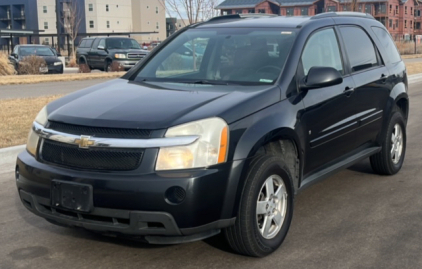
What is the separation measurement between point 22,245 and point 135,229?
1395 millimetres

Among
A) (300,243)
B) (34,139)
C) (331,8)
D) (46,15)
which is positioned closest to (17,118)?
(34,139)

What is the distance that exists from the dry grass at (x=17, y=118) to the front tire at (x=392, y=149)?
15.8ft

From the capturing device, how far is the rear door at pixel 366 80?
5.70 metres

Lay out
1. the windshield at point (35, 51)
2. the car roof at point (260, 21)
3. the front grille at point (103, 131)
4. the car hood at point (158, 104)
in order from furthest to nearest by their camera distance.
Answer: the windshield at point (35, 51)
the car roof at point (260, 21)
the car hood at point (158, 104)
the front grille at point (103, 131)

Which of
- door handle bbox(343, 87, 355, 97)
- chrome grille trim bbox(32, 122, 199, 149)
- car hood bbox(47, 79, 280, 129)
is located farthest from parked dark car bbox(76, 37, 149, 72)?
chrome grille trim bbox(32, 122, 199, 149)

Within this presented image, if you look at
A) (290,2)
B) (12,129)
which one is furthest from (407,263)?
(290,2)

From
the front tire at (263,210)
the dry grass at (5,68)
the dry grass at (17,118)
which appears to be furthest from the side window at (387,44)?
the dry grass at (5,68)

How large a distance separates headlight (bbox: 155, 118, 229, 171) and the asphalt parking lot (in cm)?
84

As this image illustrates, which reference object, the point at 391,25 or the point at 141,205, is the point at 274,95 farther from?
the point at 391,25

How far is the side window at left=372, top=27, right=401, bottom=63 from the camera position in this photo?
6.58 metres

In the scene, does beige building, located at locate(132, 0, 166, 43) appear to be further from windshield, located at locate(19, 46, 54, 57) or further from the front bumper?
the front bumper

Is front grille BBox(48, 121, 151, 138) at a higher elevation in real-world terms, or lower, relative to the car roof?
lower

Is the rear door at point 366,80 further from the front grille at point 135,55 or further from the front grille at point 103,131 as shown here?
the front grille at point 135,55

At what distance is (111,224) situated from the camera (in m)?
3.82
